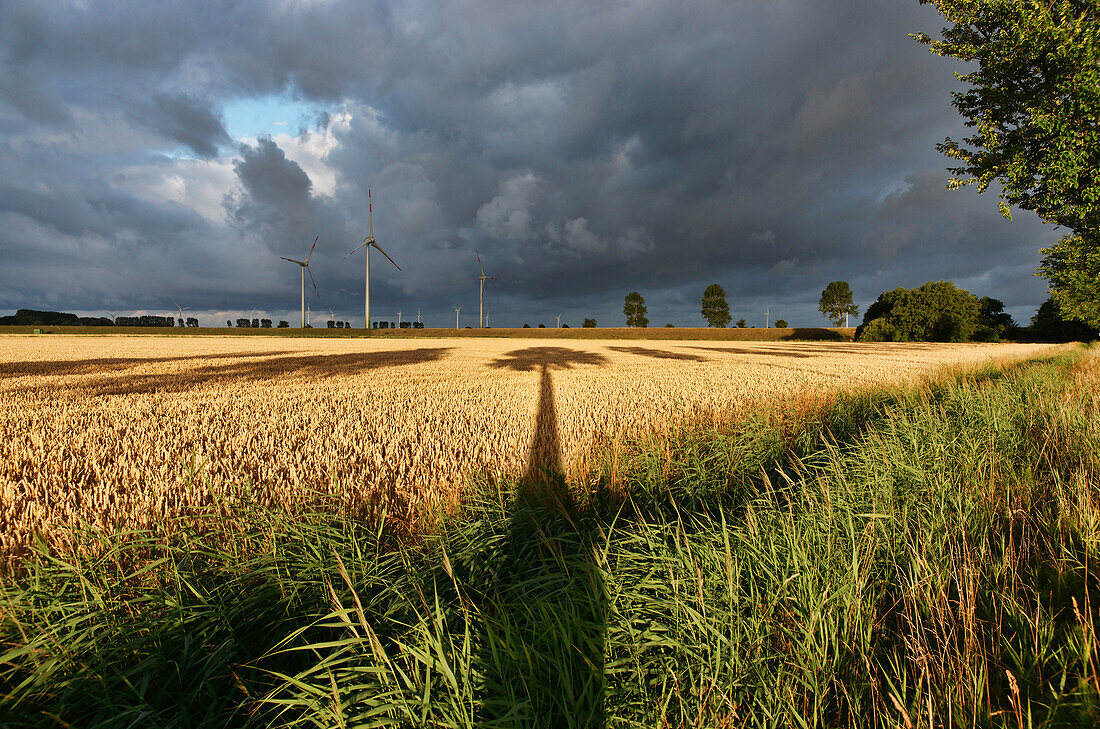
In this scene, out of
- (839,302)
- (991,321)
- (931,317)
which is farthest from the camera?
(839,302)

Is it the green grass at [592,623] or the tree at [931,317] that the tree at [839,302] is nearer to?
the tree at [931,317]

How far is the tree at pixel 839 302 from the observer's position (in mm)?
147375

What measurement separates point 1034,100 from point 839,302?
536 feet

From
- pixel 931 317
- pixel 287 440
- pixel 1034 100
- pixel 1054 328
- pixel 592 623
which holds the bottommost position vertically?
pixel 287 440

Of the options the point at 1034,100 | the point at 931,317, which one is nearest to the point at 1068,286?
the point at 931,317

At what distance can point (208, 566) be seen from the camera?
281 centimetres

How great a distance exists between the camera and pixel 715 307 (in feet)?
508

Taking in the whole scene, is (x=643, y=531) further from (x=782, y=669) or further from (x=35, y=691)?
(x=35, y=691)

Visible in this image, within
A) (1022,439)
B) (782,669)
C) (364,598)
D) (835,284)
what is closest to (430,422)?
(364,598)

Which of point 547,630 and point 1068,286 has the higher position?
point 1068,286

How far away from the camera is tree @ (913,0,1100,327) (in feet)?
39.4

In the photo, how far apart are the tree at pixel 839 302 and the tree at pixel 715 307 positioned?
36782 mm

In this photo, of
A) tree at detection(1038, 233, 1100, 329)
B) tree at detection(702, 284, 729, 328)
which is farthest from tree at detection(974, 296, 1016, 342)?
tree at detection(702, 284, 729, 328)

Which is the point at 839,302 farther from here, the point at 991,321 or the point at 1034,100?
the point at 1034,100
